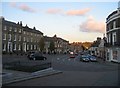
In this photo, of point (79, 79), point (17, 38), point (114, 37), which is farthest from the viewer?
point (17, 38)

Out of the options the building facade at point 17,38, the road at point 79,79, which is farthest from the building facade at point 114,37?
the building facade at point 17,38

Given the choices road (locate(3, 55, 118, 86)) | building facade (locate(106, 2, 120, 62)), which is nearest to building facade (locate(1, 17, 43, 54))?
building facade (locate(106, 2, 120, 62))

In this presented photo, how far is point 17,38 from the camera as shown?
82688 millimetres

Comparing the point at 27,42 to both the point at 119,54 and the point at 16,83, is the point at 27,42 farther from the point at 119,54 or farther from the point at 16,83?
the point at 16,83

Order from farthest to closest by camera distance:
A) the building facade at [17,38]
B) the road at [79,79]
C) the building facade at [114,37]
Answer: the building facade at [17,38]
the building facade at [114,37]
the road at [79,79]

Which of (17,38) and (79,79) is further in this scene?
(17,38)

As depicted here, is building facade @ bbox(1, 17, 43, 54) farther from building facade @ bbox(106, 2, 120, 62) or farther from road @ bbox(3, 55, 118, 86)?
road @ bbox(3, 55, 118, 86)

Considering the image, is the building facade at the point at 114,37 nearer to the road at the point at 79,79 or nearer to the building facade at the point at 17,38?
the road at the point at 79,79

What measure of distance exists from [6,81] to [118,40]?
39566 mm

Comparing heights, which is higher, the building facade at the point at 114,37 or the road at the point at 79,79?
the building facade at the point at 114,37

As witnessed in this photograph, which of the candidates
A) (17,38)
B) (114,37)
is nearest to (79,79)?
(114,37)

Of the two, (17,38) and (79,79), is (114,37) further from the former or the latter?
(17,38)

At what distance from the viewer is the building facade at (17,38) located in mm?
→ 74444

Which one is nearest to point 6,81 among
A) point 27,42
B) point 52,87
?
point 52,87
